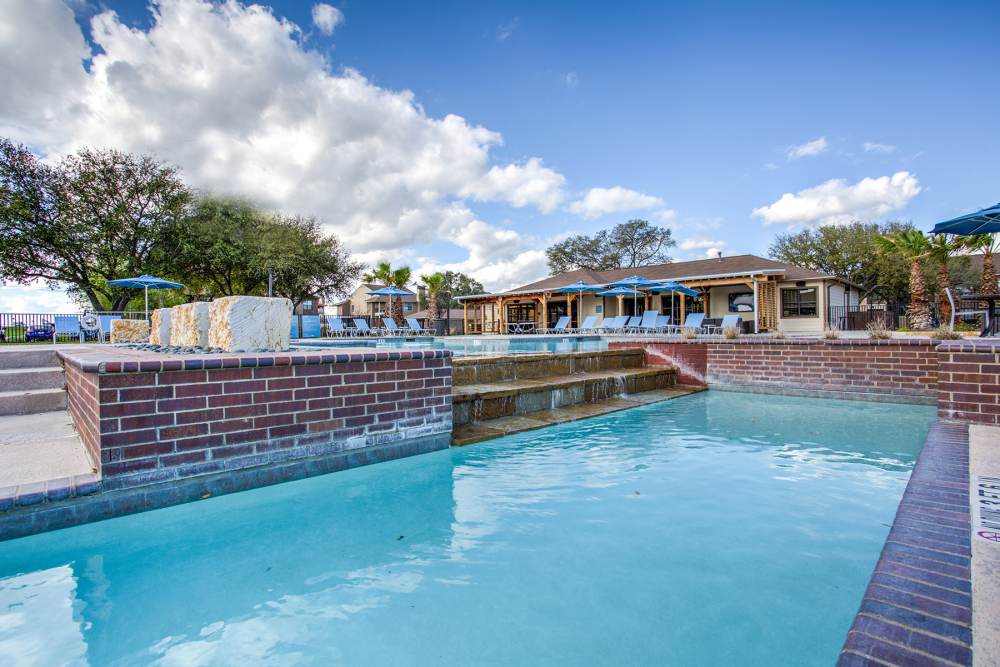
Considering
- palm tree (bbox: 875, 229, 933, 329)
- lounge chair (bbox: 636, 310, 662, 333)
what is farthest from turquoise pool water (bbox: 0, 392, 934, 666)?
palm tree (bbox: 875, 229, 933, 329)

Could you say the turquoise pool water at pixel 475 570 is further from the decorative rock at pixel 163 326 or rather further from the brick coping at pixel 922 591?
the decorative rock at pixel 163 326

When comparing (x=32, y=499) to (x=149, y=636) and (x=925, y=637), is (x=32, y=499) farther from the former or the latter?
(x=925, y=637)

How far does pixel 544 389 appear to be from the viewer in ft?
19.0

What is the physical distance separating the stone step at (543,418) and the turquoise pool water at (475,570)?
837 millimetres

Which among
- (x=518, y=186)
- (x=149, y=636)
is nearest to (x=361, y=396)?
(x=149, y=636)

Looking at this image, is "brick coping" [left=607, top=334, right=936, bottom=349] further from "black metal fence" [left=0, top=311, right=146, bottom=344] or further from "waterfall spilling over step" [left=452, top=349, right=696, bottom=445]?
"black metal fence" [left=0, top=311, right=146, bottom=344]

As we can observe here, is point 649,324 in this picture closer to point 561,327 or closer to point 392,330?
point 561,327

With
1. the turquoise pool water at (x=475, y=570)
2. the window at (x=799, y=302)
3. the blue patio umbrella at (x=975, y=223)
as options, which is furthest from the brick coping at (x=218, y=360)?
the window at (x=799, y=302)

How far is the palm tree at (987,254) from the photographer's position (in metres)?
13.3

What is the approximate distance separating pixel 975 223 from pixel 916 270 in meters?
12.7

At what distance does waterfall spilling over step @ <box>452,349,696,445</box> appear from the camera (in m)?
4.97

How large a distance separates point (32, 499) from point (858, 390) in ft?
28.0

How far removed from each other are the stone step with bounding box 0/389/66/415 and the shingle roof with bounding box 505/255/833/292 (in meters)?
17.8

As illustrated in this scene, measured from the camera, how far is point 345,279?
25.9m
